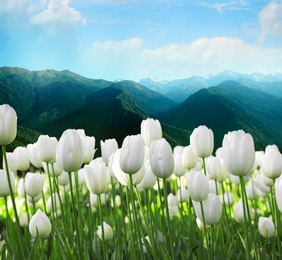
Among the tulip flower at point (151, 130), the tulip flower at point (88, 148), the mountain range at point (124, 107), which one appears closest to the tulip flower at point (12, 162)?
the tulip flower at point (88, 148)

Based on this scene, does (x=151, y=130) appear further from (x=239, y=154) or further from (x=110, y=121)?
(x=110, y=121)

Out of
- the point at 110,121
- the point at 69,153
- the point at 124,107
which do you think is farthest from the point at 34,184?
the point at 124,107

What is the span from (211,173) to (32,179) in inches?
56.7

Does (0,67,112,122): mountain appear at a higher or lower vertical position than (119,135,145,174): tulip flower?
higher

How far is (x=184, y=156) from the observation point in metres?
4.06

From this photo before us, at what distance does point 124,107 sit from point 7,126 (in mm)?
106128

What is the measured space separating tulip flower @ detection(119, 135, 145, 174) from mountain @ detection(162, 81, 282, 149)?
102 metres

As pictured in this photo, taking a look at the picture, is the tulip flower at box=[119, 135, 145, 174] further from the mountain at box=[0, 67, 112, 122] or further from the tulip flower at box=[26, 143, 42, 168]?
the mountain at box=[0, 67, 112, 122]

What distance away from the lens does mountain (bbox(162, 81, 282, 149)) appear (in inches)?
4626

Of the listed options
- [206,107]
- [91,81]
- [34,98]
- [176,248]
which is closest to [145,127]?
[176,248]

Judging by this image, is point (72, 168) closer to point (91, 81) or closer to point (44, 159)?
point (44, 159)

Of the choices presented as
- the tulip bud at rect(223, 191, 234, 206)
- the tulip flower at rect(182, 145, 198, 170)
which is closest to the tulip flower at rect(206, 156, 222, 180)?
the tulip flower at rect(182, 145, 198, 170)

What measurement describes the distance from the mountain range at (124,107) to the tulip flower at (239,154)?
234 feet

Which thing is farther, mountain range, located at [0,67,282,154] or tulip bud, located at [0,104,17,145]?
mountain range, located at [0,67,282,154]
